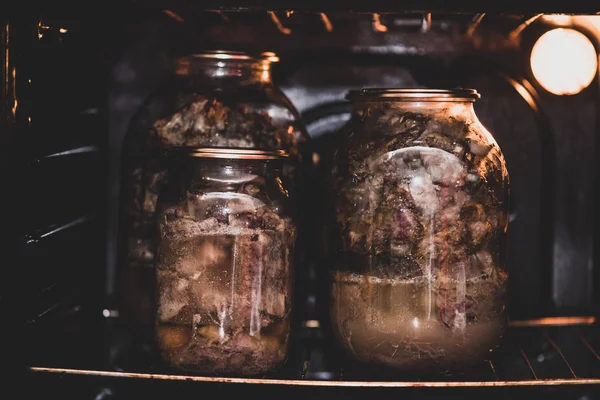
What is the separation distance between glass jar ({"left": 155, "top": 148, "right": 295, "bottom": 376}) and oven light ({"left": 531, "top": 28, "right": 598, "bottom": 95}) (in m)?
0.49

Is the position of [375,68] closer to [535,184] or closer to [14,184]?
[535,184]

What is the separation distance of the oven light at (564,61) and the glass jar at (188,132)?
386 millimetres

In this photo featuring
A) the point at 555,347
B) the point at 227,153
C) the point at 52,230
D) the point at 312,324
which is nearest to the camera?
the point at 227,153

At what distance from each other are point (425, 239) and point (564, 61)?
1.46 feet

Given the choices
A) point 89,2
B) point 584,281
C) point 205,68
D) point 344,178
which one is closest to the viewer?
point 89,2

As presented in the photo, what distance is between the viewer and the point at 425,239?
0.89m

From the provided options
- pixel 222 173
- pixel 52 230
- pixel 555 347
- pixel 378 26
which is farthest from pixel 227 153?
pixel 555 347

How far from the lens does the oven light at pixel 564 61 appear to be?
1.16 meters

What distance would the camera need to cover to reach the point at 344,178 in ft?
3.16

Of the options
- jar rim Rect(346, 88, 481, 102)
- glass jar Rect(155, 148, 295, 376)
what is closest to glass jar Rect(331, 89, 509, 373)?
jar rim Rect(346, 88, 481, 102)

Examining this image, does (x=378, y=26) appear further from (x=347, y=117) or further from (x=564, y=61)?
(x=564, y=61)

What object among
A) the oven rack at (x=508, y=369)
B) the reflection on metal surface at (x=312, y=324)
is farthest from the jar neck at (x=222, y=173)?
the reflection on metal surface at (x=312, y=324)

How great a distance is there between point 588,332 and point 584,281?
0.25 ft

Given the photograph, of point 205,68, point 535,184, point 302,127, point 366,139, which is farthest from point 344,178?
point 535,184
